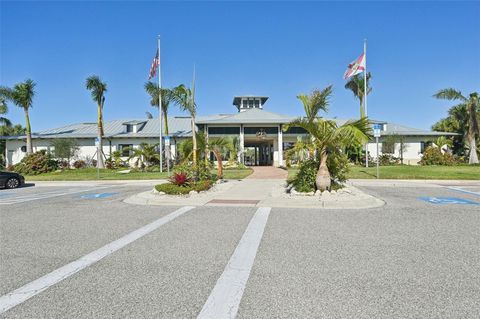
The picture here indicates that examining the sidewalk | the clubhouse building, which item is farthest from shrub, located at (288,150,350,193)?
the clubhouse building

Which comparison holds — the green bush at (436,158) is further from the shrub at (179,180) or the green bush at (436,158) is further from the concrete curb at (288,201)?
the shrub at (179,180)

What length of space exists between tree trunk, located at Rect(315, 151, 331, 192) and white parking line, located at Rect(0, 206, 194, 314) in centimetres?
632

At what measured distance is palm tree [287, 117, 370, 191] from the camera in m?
10.8

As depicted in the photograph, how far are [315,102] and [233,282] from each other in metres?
8.85

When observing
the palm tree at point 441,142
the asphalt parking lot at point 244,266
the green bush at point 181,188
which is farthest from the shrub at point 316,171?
the palm tree at point 441,142

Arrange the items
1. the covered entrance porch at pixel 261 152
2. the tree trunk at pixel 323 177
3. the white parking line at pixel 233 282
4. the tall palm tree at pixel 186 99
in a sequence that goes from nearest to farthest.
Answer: the white parking line at pixel 233 282, the tree trunk at pixel 323 177, the tall palm tree at pixel 186 99, the covered entrance porch at pixel 261 152

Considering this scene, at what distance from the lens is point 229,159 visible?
106 ft

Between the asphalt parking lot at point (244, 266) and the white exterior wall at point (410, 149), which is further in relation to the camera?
the white exterior wall at point (410, 149)

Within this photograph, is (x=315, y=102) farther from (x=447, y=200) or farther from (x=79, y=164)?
(x=79, y=164)

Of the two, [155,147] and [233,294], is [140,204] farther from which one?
[155,147]

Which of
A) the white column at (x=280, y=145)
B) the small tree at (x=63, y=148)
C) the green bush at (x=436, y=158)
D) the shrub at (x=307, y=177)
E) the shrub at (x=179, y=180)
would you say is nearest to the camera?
the shrub at (x=307, y=177)

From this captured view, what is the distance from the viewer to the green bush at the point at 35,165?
2795cm

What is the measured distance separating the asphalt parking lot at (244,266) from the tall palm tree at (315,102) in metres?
4.62

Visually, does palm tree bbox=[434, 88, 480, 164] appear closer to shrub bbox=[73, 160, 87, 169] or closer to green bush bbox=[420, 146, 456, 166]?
green bush bbox=[420, 146, 456, 166]
